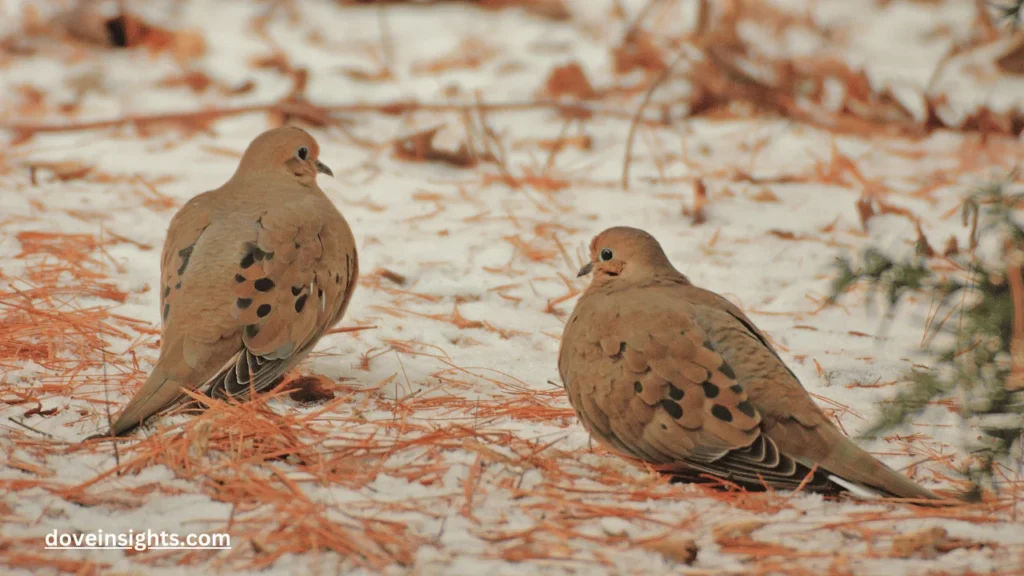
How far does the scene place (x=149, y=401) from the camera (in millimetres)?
3111

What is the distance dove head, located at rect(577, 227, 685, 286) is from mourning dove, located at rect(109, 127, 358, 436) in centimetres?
90

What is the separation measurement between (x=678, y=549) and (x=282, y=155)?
238 cm

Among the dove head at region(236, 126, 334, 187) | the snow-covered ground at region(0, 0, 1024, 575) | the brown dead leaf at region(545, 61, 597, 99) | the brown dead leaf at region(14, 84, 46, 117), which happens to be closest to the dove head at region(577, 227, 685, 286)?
the snow-covered ground at region(0, 0, 1024, 575)

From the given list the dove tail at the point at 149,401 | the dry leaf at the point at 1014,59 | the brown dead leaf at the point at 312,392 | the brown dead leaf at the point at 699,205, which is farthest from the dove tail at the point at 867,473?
the dry leaf at the point at 1014,59

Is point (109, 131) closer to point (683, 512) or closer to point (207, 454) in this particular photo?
point (207, 454)

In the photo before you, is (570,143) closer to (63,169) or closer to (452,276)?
(452,276)

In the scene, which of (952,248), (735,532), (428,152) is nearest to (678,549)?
(735,532)

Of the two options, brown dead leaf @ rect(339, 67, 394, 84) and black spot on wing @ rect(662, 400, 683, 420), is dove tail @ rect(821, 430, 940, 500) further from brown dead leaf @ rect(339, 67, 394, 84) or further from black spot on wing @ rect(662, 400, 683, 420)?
brown dead leaf @ rect(339, 67, 394, 84)

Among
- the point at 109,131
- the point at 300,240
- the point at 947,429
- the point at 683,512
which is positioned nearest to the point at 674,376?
the point at 683,512

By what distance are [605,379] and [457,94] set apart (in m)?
4.89

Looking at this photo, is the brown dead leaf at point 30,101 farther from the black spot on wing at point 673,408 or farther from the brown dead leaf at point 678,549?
the brown dead leaf at point 678,549

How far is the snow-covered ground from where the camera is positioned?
2.56m

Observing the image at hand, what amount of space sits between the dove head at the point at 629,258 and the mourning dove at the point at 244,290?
897mm

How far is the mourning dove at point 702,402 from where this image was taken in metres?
2.84
